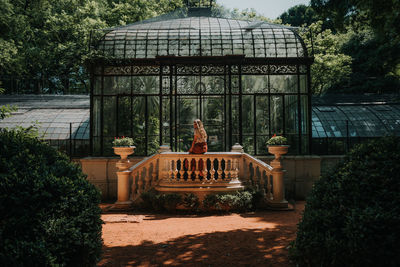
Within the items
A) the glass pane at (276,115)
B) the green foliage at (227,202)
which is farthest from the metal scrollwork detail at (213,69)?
the green foliage at (227,202)

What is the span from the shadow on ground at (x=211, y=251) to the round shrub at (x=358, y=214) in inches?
53.0

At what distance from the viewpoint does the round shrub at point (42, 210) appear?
2.67 meters

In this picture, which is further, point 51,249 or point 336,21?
point 336,21

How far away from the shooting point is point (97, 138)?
12305 millimetres

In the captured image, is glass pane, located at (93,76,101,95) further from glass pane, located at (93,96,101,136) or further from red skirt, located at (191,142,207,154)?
red skirt, located at (191,142,207,154)

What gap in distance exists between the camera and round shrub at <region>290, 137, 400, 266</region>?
262 cm

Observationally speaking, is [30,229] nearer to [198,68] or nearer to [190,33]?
[198,68]

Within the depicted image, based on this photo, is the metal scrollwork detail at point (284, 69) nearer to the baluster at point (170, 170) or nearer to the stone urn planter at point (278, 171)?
the stone urn planter at point (278, 171)

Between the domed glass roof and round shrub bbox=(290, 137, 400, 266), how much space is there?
1008 cm

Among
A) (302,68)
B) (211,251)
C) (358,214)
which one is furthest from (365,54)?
(358,214)

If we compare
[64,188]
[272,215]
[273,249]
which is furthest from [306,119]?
[64,188]

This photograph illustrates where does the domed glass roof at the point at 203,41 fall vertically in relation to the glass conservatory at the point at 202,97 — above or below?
above

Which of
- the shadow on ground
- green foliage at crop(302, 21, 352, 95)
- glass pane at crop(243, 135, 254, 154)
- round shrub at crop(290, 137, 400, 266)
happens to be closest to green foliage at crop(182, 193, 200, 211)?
the shadow on ground

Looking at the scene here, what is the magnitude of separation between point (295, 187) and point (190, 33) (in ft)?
26.5
